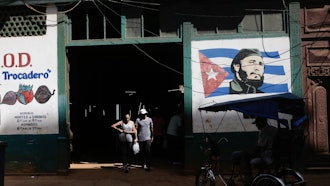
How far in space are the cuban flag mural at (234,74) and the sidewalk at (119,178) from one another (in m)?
1.51

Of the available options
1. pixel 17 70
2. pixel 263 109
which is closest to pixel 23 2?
pixel 17 70

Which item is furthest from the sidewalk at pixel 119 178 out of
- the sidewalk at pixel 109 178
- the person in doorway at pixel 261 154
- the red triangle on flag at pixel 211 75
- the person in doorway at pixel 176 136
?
the red triangle on flag at pixel 211 75

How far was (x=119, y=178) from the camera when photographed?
1122cm

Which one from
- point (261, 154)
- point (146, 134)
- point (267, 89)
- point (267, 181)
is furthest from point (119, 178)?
point (267, 181)

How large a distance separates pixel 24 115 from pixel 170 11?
493 centimetres

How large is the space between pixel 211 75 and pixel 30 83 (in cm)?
496

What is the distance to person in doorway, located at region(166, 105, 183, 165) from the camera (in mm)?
12812

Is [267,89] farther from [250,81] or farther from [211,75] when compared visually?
[211,75]

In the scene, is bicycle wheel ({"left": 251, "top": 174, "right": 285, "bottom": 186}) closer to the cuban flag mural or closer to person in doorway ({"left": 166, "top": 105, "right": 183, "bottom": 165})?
the cuban flag mural

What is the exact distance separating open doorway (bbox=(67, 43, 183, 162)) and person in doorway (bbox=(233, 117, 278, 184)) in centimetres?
427

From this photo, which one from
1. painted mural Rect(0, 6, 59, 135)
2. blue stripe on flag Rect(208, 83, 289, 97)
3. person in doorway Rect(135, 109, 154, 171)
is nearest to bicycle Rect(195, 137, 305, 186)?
blue stripe on flag Rect(208, 83, 289, 97)

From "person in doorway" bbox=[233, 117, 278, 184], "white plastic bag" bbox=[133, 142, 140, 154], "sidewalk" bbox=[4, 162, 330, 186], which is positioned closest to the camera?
"person in doorway" bbox=[233, 117, 278, 184]

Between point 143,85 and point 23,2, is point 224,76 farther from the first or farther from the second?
point 143,85

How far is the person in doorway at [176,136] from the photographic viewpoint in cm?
1281
